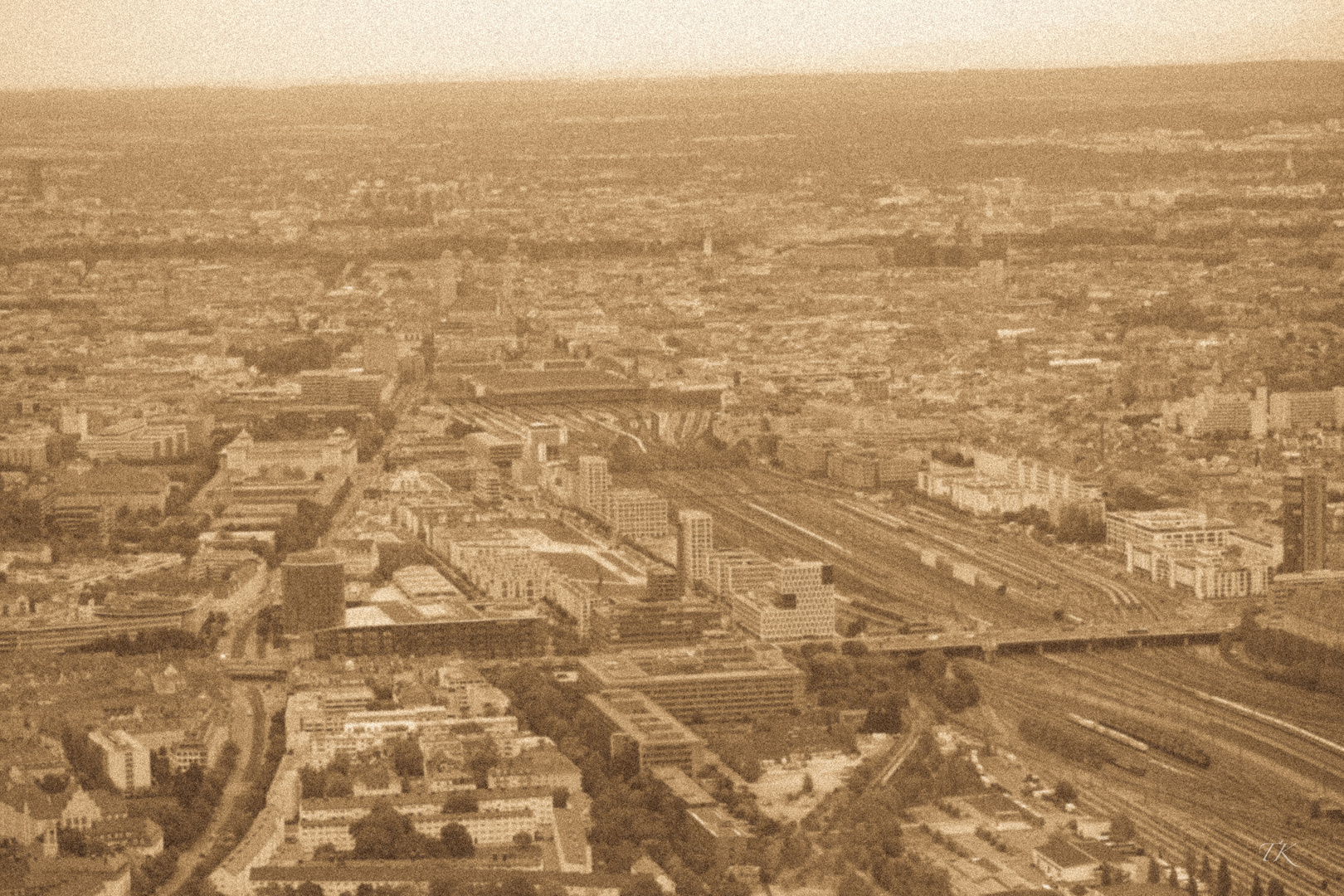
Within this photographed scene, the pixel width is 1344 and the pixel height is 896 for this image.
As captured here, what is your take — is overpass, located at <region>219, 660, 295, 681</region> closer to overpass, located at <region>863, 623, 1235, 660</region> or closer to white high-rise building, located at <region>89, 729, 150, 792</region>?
white high-rise building, located at <region>89, 729, 150, 792</region>

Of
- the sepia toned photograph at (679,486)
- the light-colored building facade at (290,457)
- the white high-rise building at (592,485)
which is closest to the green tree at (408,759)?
the sepia toned photograph at (679,486)

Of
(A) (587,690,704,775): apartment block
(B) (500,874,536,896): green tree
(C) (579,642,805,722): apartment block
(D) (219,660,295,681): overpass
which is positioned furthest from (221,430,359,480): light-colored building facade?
(B) (500,874,536,896): green tree

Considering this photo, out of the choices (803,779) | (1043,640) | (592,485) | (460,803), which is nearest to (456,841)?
(460,803)

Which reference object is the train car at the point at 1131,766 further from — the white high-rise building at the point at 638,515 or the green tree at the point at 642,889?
the white high-rise building at the point at 638,515

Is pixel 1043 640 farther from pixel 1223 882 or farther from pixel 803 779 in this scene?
pixel 1223 882

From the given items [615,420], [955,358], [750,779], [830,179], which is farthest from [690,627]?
[830,179]
